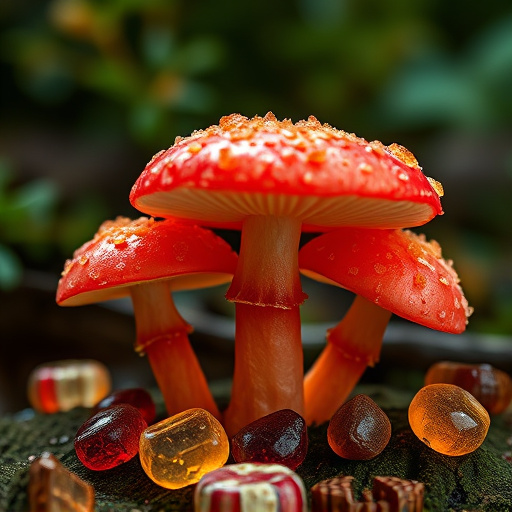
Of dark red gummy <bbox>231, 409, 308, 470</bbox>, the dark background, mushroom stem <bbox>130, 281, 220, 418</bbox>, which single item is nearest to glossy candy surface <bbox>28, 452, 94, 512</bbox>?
dark red gummy <bbox>231, 409, 308, 470</bbox>

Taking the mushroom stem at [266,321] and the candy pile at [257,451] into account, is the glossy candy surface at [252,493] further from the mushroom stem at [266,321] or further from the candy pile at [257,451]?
the mushroom stem at [266,321]

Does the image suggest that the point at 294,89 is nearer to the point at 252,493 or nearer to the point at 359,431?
the point at 359,431

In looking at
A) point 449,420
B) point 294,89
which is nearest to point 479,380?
point 449,420

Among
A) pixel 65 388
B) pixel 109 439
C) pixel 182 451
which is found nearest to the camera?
pixel 182 451

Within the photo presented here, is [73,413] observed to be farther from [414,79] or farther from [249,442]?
[414,79]

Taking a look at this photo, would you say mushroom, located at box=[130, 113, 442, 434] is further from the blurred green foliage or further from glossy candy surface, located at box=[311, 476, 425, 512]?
the blurred green foliage

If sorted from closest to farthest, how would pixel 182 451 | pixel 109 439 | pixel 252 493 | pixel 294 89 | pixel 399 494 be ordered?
pixel 252 493 → pixel 399 494 → pixel 182 451 → pixel 109 439 → pixel 294 89

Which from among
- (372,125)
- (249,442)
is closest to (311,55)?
(372,125)
